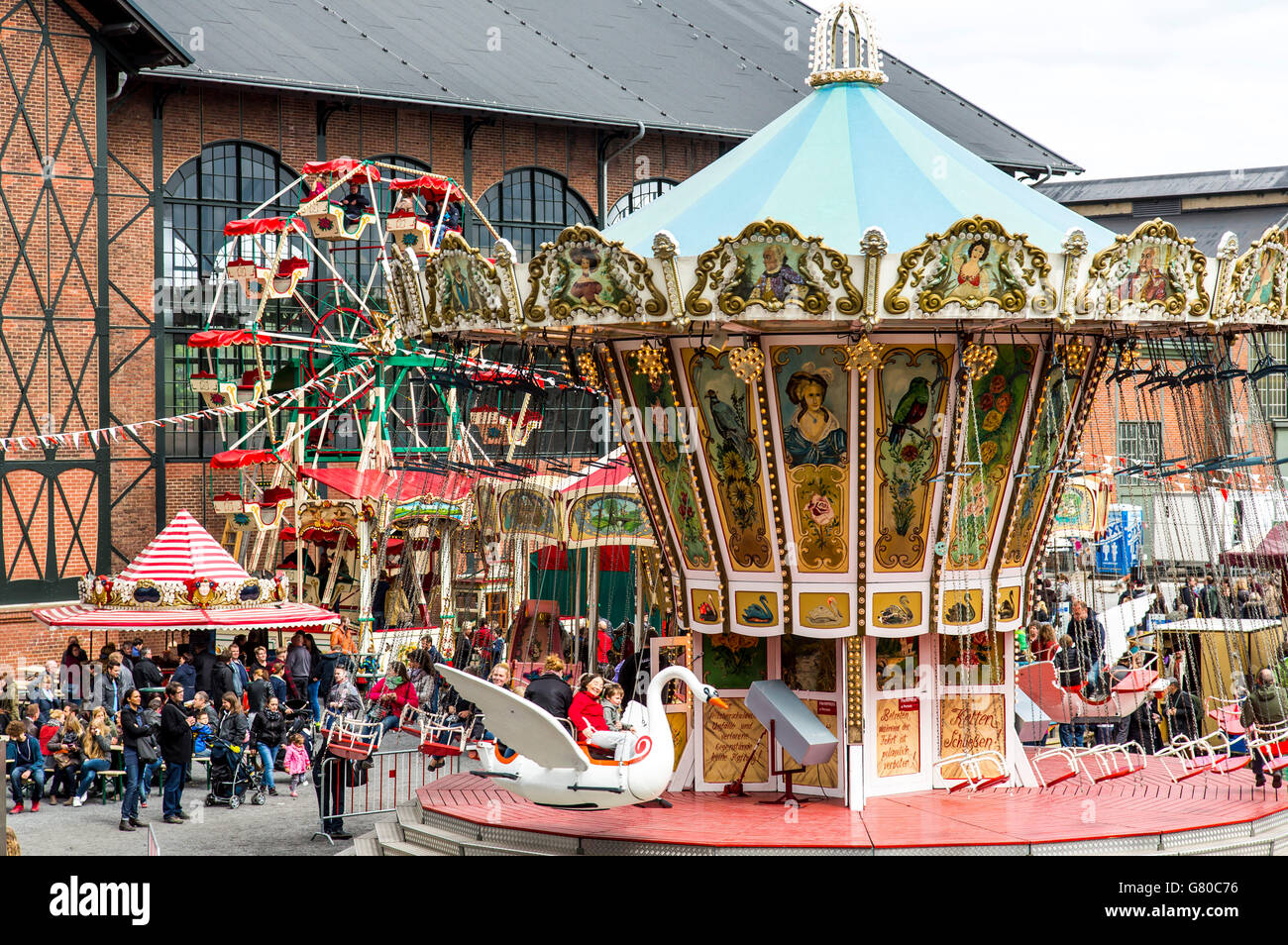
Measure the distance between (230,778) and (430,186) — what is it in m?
14.5

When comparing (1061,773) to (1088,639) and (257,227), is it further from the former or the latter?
(257,227)

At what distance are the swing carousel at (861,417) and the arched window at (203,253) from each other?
18.9 meters

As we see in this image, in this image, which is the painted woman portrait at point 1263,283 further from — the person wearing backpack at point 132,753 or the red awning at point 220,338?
the red awning at point 220,338

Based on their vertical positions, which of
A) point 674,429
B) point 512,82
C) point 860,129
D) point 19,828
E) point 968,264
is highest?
point 512,82

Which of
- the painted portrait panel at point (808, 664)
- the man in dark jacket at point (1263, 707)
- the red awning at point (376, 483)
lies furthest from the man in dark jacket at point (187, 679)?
the man in dark jacket at point (1263, 707)

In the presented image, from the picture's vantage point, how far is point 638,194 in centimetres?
3984

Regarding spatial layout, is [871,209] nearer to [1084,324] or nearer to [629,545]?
[1084,324]

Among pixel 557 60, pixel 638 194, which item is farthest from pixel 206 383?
pixel 557 60

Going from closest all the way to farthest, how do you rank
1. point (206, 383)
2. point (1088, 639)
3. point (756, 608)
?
point (756, 608) → point (1088, 639) → point (206, 383)

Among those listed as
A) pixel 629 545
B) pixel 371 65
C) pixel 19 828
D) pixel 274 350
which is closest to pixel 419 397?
pixel 274 350

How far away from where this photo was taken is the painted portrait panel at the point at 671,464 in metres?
14.9

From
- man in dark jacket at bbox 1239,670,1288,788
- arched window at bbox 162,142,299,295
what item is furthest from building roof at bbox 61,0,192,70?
man in dark jacket at bbox 1239,670,1288,788

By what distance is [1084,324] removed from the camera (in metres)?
14.1

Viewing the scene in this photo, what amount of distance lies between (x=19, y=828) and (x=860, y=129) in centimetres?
1063
